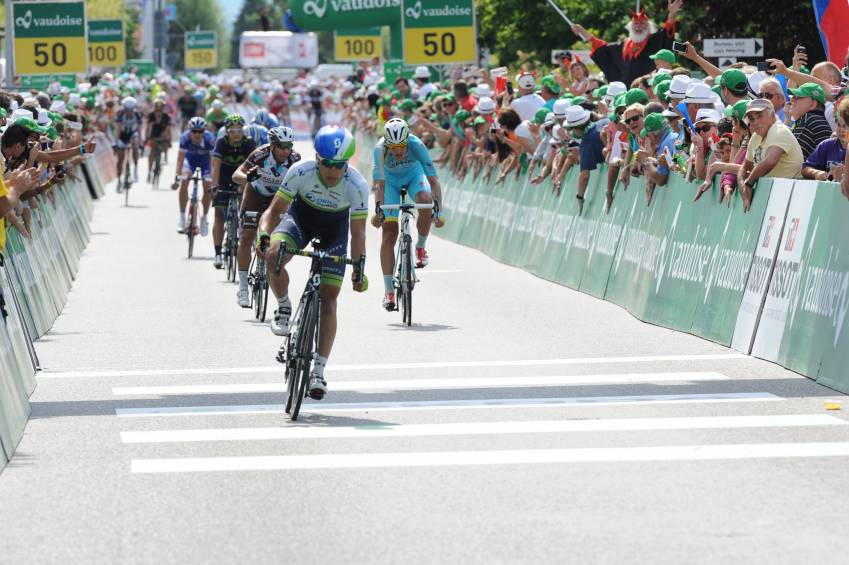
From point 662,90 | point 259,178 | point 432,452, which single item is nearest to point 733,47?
point 662,90

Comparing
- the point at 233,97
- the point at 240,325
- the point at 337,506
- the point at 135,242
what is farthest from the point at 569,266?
the point at 233,97

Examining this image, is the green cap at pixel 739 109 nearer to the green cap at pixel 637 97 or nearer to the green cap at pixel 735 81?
the green cap at pixel 735 81

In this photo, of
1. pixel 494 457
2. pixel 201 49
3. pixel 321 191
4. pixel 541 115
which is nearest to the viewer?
pixel 494 457

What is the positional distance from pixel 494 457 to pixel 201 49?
366ft

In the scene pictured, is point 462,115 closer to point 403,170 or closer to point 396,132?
point 403,170

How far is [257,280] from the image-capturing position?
17844mm

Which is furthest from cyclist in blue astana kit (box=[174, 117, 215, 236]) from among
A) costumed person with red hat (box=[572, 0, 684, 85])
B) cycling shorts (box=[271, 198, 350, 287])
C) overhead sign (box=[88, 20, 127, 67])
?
overhead sign (box=[88, 20, 127, 67])

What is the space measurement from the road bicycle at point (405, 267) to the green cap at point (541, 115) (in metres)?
4.33

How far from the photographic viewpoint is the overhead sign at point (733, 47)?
22.2 metres

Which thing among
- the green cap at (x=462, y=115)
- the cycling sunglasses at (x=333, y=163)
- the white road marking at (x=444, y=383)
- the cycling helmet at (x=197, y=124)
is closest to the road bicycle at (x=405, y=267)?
the white road marking at (x=444, y=383)

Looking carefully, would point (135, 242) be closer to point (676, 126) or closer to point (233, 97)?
point (676, 126)

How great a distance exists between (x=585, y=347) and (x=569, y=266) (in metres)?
5.78

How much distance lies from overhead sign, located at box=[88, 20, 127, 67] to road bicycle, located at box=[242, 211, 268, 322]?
44834 millimetres

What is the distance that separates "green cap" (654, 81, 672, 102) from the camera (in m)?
17.0
